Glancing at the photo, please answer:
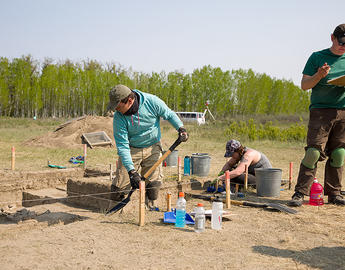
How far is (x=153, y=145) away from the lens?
15.6 ft

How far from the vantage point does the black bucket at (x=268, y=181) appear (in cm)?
567

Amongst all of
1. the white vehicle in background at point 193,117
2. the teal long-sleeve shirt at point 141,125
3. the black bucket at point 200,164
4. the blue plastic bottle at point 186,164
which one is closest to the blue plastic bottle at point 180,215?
the teal long-sleeve shirt at point 141,125

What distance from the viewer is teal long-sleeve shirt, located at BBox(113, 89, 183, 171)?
4371mm

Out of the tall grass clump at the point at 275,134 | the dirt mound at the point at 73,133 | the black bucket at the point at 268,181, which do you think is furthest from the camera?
the tall grass clump at the point at 275,134

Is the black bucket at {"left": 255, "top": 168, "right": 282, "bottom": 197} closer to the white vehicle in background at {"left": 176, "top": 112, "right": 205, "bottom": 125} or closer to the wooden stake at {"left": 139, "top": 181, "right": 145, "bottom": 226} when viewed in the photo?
the wooden stake at {"left": 139, "top": 181, "right": 145, "bottom": 226}

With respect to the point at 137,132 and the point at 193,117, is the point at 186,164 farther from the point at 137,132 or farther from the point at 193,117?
the point at 193,117

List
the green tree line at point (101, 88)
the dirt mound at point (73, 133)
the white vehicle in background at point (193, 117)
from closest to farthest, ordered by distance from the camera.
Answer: the dirt mound at point (73, 133) < the white vehicle in background at point (193, 117) < the green tree line at point (101, 88)

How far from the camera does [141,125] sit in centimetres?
446

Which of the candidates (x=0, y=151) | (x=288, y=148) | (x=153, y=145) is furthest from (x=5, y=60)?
(x=153, y=145)

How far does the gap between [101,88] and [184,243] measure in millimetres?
39880

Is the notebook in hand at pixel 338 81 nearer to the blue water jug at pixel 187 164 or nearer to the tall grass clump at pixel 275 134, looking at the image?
the blue water jug at pixel 187 164

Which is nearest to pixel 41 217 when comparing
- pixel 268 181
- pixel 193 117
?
pixel 268 181

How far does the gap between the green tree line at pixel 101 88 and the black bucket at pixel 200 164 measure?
33502mm

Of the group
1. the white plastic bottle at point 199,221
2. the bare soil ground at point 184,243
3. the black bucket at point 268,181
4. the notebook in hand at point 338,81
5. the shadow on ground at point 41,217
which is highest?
the notebook in hand at point 338,81
